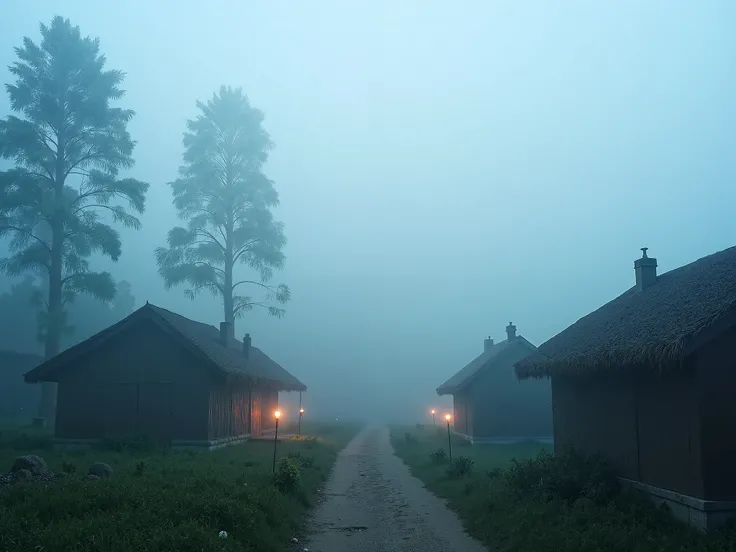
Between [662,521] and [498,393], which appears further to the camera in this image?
[498,393]

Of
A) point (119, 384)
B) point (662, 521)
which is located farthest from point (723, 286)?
point (119, 384)

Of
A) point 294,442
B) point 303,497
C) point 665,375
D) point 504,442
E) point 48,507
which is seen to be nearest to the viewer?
point 48,507

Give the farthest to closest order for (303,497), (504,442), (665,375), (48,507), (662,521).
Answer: (504,442), (303,497), (665,375), (662,521), (48,507)

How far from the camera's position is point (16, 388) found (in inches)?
1810

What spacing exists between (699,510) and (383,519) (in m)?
6.44

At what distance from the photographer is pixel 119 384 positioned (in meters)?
26.8

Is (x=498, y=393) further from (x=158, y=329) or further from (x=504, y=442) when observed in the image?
(x=158, y=329)

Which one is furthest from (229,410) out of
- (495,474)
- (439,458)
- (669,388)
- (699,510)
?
(699,510)

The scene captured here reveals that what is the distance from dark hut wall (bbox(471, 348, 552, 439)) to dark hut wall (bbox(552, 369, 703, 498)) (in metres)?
16.9

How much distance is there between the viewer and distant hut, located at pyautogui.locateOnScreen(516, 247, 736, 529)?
11516 mm

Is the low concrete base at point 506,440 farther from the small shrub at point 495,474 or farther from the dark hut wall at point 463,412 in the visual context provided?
the small shrub at point 495,474

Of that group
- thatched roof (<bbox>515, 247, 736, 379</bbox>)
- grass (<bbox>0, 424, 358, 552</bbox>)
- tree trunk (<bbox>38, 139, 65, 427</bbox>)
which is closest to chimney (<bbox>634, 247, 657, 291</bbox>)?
thatched roof (<bbox>515, 247, 736, 379</bbox>)

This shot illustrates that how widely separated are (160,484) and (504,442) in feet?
81.9

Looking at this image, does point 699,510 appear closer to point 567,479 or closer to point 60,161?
point 567,479
